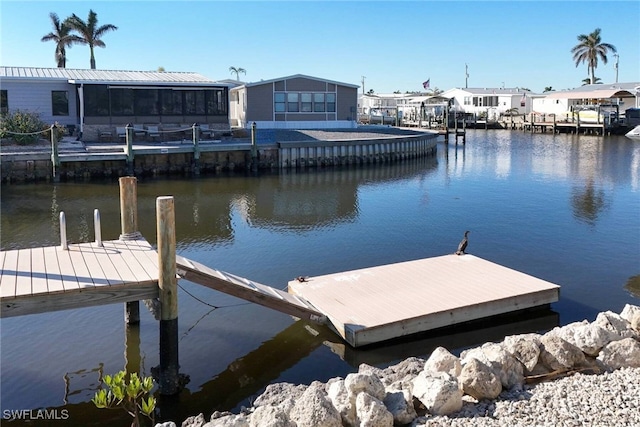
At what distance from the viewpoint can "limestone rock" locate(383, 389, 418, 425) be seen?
5.68 meters

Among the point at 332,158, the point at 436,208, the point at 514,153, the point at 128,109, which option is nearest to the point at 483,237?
the point at 436,208

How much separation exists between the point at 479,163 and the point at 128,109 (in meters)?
18.7

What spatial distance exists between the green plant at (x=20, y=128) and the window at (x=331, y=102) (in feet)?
57.1

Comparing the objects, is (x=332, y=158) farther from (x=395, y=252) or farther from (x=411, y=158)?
(x=395, y=252)

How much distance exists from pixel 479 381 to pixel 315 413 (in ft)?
5.31

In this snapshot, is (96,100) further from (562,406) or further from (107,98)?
(562,406)

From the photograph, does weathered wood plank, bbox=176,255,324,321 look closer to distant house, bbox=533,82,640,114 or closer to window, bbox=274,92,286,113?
window, bbox=274,92,286,113

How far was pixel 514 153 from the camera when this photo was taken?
40562 mm

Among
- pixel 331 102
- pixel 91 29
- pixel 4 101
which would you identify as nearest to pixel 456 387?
pixel 4 101

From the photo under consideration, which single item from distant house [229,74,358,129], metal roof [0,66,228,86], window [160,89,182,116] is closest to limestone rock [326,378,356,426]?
metal roof [0,66,228,86]

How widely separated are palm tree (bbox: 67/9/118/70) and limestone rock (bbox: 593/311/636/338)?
5348cm

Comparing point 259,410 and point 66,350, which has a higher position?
point 259,410

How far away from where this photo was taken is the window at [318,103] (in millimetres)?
39569

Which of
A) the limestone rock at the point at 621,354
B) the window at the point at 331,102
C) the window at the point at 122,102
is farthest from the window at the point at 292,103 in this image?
the limestone rock at the point at 621,354
